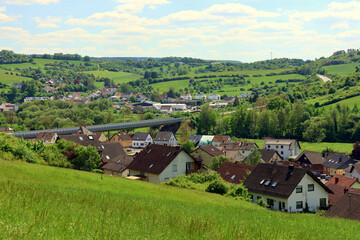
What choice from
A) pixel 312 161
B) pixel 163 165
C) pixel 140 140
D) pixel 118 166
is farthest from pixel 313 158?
pixel 163 165

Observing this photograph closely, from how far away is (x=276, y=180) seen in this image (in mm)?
37969

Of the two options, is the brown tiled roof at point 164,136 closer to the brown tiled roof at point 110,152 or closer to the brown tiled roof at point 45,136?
the brown tiled roof at point 45,136

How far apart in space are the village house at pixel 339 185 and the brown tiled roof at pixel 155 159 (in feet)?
59.9

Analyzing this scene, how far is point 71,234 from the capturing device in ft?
27.8

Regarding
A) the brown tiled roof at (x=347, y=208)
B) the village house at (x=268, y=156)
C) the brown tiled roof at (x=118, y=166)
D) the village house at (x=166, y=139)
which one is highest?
the brown tiled roof at (x=347, y=208)

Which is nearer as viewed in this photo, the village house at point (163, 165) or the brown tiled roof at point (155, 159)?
the village house at point (163, 165)

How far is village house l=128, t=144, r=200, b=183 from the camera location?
38406 millimetres

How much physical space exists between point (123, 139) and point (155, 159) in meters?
73.1

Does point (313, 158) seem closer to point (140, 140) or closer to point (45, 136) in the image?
point (140, 140)

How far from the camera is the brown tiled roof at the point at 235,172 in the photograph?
4738cm

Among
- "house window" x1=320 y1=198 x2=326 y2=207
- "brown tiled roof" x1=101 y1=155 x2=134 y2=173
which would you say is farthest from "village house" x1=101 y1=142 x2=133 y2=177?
"house window" x1=320 y1=198 x2=326 y2=207

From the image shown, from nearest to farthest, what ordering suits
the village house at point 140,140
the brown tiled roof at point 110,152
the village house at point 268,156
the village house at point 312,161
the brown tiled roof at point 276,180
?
the brown tiled roof at point 276,180, the brown tiled roof at point 110,152, the village house at point 268,156, the village house at point 312,161, the village house at point 140,140

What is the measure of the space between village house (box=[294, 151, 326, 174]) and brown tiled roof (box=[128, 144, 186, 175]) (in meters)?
46.5

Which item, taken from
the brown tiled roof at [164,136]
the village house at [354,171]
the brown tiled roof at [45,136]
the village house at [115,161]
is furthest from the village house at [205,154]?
the brown tiled roof at [45,136]
